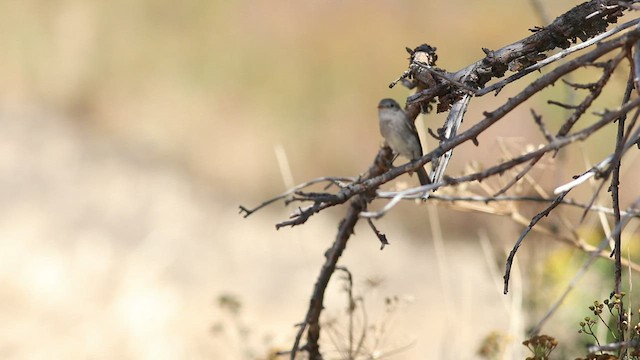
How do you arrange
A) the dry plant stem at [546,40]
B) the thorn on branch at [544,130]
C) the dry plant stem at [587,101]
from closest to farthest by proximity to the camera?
the thorn on branch at [544,130] < the dry plant stem at [587,101] < the dry plant stem at [546,40]

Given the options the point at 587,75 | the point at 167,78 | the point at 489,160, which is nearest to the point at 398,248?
the point at 489,160

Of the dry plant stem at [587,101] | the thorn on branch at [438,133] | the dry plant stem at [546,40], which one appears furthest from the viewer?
the dry plant stem at [546,40]

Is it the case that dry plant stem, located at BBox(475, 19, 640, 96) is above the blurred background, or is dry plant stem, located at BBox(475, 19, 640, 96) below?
below

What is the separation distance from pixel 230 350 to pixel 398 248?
2724 millimetres

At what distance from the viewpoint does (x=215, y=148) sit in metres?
8.01

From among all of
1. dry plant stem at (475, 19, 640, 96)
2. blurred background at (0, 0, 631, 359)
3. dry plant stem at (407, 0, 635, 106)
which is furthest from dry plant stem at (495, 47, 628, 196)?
blurred background at (0, 0, 631, 359)

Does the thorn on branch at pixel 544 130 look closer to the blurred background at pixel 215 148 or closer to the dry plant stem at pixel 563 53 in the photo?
the dry plant stem at pixel 563 53

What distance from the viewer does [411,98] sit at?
2.25 meters

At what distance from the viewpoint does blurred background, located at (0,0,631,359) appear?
642 centimetres

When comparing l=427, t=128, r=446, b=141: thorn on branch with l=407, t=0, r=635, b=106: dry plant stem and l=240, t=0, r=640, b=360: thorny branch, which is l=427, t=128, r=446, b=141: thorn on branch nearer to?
l=240, t=0, r=640, b=360: thorny branch

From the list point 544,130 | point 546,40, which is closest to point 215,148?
point 546,40

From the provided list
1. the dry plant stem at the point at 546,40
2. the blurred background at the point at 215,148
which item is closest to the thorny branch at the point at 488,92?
the dry plant stem at the point at 546,40

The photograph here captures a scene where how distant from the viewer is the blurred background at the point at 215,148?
642cm

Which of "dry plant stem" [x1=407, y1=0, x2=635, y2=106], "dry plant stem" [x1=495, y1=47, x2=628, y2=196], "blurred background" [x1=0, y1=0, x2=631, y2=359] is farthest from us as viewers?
"blurred background" [x1=0, y1=0, x2=631, y2=359]
